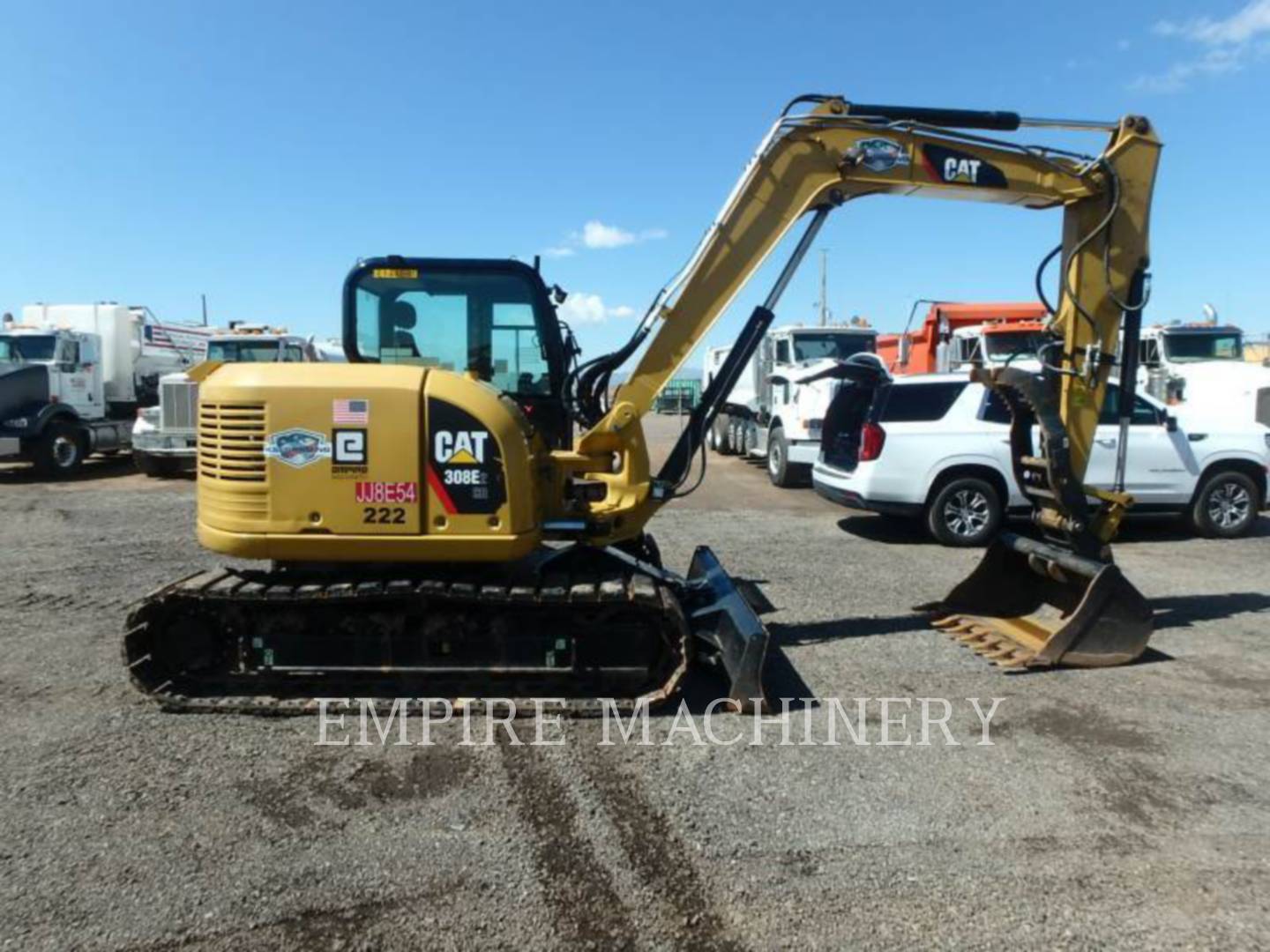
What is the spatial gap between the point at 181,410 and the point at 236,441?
39.7 ft

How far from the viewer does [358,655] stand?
16.2 ft

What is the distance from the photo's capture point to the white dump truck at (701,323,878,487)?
1436 centimetres

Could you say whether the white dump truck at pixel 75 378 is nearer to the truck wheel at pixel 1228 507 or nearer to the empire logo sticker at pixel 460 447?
the empire logo sticker at pixel 460 447

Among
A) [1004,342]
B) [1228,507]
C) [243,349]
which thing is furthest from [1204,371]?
[243,349]

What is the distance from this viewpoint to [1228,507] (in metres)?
10.5

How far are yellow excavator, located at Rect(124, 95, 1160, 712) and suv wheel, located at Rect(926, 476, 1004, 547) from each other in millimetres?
2971

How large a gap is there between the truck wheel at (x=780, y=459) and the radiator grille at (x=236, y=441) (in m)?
11.0

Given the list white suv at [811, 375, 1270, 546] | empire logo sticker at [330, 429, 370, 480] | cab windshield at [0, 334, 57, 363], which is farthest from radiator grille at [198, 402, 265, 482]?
cab windshield at [0, 334, 57, 363]

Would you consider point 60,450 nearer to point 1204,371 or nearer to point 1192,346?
point 1204,371

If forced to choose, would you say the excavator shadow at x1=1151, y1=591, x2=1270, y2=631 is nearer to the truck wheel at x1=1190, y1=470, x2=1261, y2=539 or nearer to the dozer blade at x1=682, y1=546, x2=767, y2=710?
the truck wheel at x1=1190, y1=470, x2=1261, y2=539

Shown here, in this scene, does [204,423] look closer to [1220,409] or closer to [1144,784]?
[1144,784]

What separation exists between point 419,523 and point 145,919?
219 centimetres

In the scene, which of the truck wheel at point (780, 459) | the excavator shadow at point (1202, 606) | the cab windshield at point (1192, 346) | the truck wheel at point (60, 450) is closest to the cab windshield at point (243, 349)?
the truck wheel at point (60, 450)

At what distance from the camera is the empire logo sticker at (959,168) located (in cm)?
593
